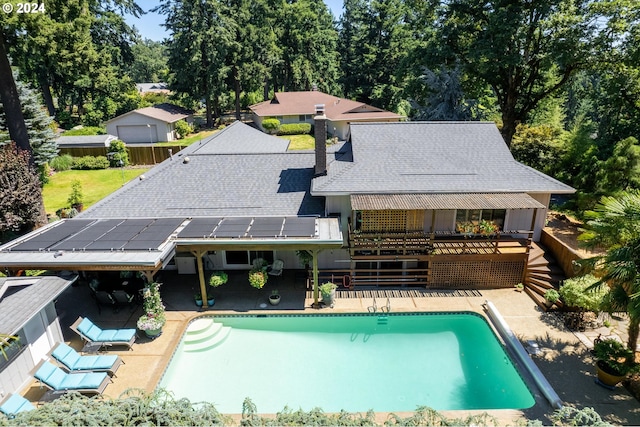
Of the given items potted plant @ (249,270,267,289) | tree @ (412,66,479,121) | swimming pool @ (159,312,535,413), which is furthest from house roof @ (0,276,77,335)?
tree @ (412,66,479,121)

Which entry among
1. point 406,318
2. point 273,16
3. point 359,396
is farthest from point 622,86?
point 273,16

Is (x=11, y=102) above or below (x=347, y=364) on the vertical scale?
above

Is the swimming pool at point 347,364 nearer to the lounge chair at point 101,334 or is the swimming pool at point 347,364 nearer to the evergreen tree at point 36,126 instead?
the lounge chair at point 101,334

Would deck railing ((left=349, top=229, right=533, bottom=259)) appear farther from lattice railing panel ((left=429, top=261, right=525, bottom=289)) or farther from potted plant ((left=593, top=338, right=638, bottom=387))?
potted plant ((left=593, top=338, right=638, bottom=387))

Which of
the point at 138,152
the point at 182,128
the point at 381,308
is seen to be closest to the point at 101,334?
the point at 381,308

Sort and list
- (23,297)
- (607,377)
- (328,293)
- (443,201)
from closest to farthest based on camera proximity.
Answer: (607,377)
(23,297)
(328,293)
(443,201)

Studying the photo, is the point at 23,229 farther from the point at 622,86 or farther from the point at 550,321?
the point at 622,86

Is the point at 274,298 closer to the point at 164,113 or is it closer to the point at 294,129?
the point at 294,129
